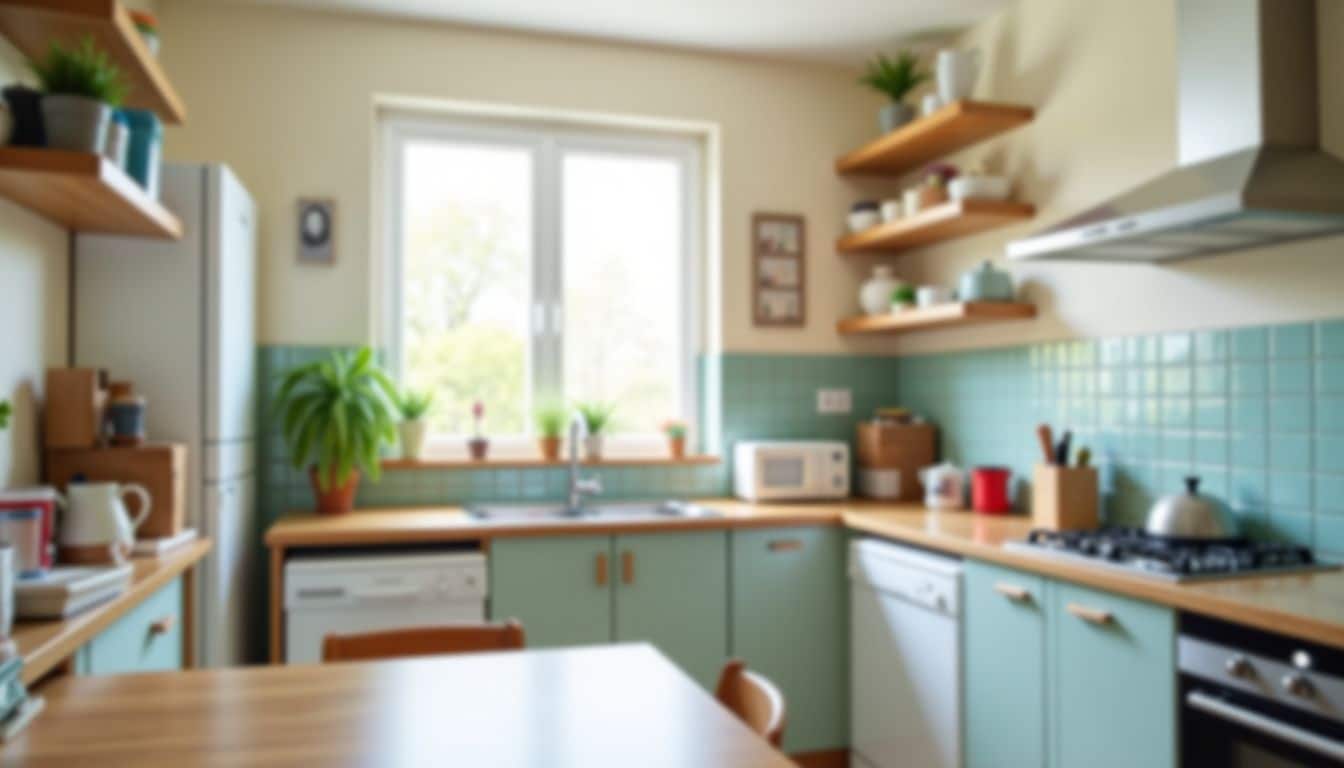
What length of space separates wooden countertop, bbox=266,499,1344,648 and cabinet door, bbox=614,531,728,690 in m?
0.06

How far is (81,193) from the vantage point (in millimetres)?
2117

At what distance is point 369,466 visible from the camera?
3186mm

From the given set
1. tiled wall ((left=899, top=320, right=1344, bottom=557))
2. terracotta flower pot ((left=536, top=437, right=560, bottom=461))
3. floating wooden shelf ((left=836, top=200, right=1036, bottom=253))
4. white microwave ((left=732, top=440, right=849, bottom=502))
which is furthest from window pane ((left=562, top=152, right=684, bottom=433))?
tiled wall ((left=899, top=320, right=1344, bottom=557))

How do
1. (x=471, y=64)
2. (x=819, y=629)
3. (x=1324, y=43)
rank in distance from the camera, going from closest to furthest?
1. (x=1324, y=43)
2. (x=819, y=629)
3. (x=471, y=64)

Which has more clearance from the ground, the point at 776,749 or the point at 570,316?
the point at 570,316

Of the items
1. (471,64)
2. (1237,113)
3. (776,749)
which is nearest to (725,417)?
(471,64)

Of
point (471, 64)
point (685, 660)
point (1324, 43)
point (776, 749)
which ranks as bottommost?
point (685, 660)

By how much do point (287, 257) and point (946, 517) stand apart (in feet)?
8.17

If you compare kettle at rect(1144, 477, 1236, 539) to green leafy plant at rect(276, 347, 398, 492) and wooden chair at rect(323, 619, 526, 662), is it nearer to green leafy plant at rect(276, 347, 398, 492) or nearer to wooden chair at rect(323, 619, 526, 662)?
wooden chair at rect(323, 619, 526, 662)

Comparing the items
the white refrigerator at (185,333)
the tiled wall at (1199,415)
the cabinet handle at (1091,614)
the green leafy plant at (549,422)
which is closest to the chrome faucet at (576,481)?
the green leafy plant at (549,422)

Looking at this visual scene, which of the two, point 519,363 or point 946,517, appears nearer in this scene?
point 946,517

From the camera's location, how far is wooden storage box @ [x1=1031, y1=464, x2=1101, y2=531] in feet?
8.96

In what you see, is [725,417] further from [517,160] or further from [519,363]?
[517,160]

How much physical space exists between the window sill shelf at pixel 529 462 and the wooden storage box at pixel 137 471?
1044 mm
